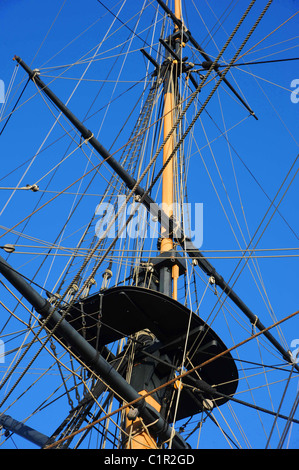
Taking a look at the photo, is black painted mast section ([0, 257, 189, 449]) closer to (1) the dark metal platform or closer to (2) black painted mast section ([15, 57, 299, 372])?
(1) the dark metal platform

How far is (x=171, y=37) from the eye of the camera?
1185 cm

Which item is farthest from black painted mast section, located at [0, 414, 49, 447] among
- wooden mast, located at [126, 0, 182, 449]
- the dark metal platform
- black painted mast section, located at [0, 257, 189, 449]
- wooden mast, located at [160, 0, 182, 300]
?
wooden mast, located at [160, 0, 182, 300]

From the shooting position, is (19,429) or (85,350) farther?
(19,429)

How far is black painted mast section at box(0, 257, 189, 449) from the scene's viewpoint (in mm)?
5824

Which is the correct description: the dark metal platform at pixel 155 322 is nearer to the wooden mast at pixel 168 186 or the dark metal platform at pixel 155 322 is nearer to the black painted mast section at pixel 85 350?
the wooden mast at pixel 168 186

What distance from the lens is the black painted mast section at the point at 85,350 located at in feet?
19.1

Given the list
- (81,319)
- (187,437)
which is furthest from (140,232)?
(187,437)

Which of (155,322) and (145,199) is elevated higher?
(145,199)

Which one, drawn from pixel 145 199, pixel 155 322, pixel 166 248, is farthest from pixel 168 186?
pixel 155 322

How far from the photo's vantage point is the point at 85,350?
6.11 m

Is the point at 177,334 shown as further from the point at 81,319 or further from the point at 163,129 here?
the point at 163,129

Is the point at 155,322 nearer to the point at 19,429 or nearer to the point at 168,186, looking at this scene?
the point at 19,429

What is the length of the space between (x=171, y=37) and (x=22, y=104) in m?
4.60
